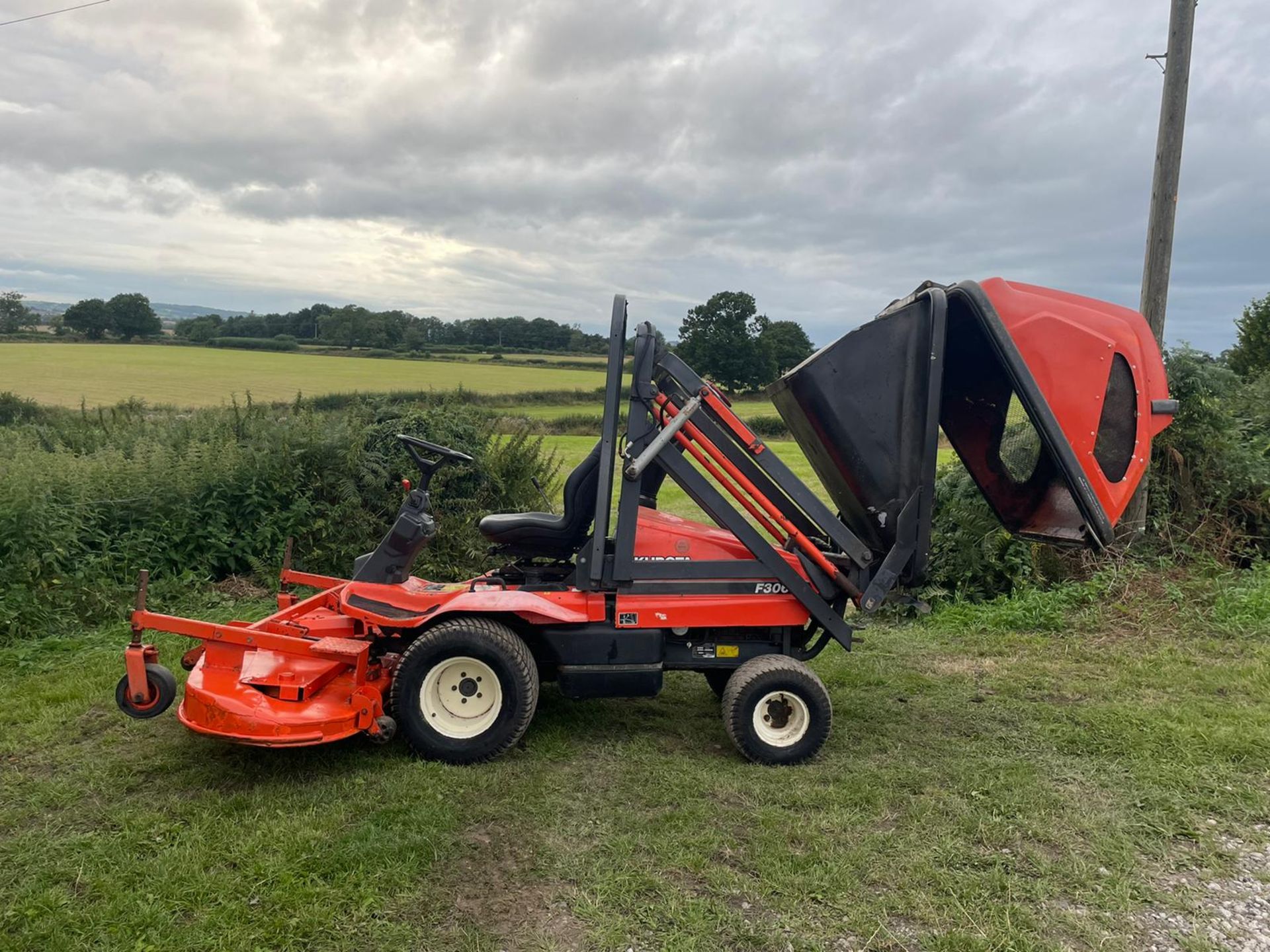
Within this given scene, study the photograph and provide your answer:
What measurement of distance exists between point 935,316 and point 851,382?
0.55 metres

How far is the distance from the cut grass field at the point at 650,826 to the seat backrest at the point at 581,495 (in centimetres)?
121

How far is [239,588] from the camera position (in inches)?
315

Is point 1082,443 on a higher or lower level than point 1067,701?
higher

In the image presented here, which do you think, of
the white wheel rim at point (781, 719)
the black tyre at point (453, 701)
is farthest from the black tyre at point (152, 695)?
the white wheel rim at point (781, 719)

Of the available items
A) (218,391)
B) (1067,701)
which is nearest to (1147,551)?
(1067,701)

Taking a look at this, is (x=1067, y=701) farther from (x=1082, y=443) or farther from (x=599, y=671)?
(x=599, y=671)

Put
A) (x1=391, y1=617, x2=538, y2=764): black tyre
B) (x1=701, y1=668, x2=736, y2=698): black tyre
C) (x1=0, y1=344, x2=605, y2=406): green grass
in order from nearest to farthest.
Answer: (x1=391, y1=617, x2=538, y2=764): black tyre < (x1=701, y1=668, x2=736, y2=698): black tyre < (x1=0, y1=344, x2=605, y2=406): green grass

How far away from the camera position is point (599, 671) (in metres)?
4.75

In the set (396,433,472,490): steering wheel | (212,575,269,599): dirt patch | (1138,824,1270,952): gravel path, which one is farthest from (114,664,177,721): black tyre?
(1138,824,1270,952): gravel path

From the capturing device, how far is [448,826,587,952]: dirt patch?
314 cm

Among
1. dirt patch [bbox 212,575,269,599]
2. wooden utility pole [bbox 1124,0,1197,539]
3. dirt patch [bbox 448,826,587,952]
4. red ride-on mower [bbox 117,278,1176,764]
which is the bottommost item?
dirt patch [bbox 212,575,269,599]

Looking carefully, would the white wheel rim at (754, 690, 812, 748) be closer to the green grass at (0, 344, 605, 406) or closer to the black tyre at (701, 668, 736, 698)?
the black tyre at (701, 668, 736, 698)

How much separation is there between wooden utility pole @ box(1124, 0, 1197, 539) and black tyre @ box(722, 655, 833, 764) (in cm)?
488

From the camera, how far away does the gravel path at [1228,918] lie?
3168 mm
